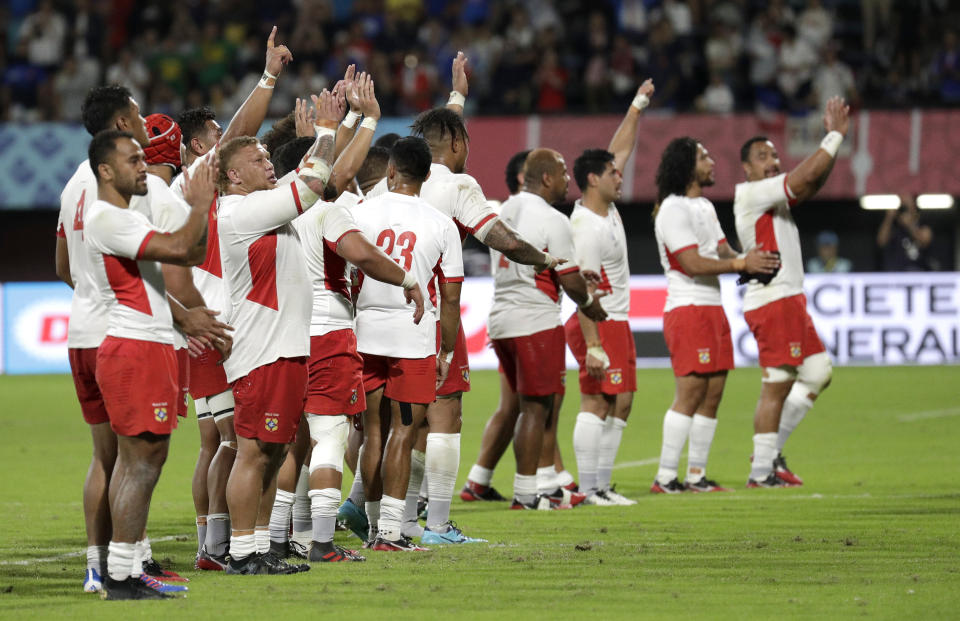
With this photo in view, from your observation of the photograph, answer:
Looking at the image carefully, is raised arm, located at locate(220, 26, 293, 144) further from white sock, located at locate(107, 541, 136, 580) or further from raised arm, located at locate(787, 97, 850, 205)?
raised arm, located at locate(787, 97, 850, 205)

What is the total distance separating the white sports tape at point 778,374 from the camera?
37.0 feet

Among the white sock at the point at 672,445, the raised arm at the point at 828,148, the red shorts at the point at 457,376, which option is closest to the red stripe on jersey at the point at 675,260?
the raised arm at the point at 828,148

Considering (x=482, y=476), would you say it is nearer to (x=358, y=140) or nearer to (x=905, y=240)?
A: (x=358, y=140)

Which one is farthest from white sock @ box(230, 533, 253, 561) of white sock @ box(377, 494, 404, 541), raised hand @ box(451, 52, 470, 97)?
raised hand @ box(451, 52, 470, 97)

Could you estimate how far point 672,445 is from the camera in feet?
35.1

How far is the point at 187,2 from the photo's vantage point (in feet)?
85.0

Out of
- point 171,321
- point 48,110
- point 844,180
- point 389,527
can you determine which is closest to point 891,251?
point 844,180

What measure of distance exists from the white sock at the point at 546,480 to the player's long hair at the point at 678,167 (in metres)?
2.45

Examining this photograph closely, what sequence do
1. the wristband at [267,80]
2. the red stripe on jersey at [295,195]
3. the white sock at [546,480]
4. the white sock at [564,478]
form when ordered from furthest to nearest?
the white sock at [564,478] → the white sock at [546,480] → the wristband at [267,80] → the red stripe on jersey at [295,195]

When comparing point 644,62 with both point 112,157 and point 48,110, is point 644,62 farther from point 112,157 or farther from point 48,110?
point 112,157

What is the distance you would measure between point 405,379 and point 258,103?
205cm

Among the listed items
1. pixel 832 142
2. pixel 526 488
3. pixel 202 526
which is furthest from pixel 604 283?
pixel 202 526

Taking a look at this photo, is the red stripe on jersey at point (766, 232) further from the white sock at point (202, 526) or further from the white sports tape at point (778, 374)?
the white sock at point (202, 526)

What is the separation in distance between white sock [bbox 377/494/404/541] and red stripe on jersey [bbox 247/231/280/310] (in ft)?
4.79
